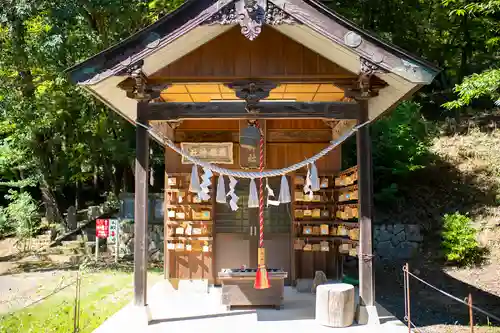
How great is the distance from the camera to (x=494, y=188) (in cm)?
1555

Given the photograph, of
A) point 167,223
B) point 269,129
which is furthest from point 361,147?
point 167,223

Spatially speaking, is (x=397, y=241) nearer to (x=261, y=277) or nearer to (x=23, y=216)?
(x=261, y=277)

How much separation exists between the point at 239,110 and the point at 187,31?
4.91ft

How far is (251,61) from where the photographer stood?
7.10 meters

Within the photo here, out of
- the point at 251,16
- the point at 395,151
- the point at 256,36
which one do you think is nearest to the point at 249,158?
the point at 256,36

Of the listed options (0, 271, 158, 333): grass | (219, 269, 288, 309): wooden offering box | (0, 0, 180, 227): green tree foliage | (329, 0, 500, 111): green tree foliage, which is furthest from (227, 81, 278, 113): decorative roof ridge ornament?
(329, 0, 500, 111): green tree foliage

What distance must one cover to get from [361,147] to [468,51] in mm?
14822

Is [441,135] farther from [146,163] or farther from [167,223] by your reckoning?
[146,163]

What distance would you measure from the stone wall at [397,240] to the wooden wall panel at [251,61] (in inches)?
367

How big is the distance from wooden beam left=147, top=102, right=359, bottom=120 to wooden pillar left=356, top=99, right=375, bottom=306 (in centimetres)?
31

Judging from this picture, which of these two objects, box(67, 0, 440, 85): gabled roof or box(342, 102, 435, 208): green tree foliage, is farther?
box(342, 102, 435, 208): green tree foliage

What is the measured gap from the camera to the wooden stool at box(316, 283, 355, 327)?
22.5 ft

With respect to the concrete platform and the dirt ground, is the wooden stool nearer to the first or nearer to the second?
the concrete platform

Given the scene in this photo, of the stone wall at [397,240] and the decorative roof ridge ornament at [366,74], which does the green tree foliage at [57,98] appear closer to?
the decorative roof ridge ornament at [366,74]
